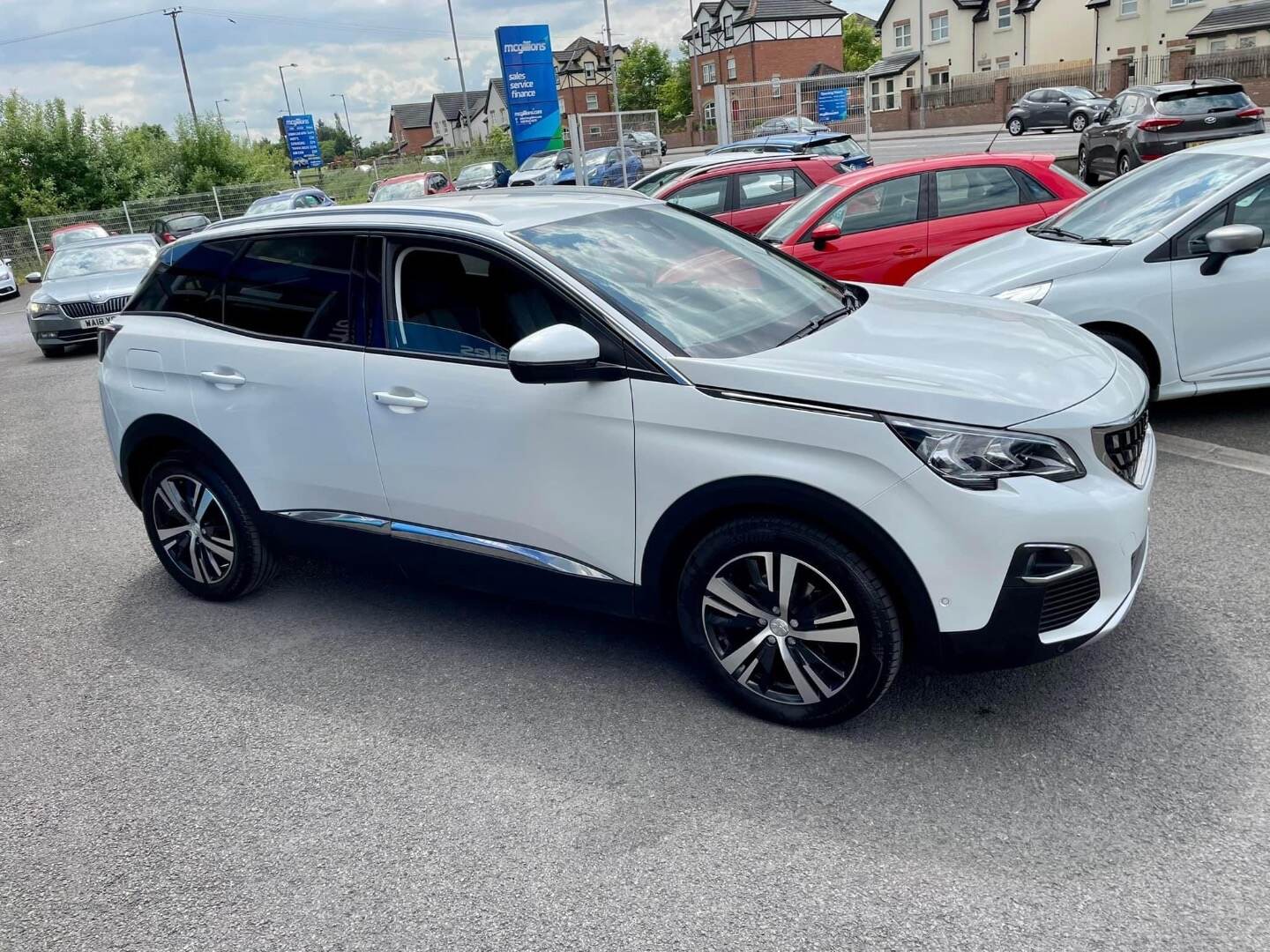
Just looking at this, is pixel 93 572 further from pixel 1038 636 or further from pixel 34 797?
pixel 1038 636

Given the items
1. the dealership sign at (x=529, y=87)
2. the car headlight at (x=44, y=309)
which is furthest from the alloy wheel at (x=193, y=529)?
the dealership sign at (x=529, y=87)

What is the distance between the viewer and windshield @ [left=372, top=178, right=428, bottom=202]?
26.0 meters

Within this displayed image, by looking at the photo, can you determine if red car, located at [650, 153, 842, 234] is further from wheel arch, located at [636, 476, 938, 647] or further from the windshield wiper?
wheel arch, located at [636, 476, 938, 647]

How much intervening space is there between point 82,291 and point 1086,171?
17.9 metres

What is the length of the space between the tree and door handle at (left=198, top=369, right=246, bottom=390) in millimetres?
87656

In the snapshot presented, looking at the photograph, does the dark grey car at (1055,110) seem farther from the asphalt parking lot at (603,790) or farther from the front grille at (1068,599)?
the front grille at (1068,599)

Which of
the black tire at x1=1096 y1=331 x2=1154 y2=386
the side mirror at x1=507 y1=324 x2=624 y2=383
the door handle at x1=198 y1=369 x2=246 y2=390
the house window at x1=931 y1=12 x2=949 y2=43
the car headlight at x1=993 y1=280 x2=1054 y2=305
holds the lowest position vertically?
Result: the black tire at x1=1096 y1=331 x2=1154 y2=386

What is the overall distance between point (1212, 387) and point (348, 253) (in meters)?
4.71

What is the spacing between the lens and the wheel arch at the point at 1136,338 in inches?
228

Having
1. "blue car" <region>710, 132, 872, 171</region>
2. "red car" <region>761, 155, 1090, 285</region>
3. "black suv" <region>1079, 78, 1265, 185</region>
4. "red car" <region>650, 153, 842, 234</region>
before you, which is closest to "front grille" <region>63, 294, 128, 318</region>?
"red car" <region>650, 153, 842, 234</region>

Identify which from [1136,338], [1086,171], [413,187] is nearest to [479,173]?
[413,187]

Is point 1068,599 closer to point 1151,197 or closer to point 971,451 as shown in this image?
point 971,451

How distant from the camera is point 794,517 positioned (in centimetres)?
318

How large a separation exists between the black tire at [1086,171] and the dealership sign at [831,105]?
614 cm
